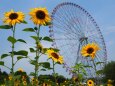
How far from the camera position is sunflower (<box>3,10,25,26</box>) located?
7.93 meters

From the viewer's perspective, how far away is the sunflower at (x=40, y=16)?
8055 millimetres

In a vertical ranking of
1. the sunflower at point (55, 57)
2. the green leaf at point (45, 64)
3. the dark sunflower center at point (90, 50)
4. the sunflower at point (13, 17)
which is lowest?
the green leaf at point (45, 64)

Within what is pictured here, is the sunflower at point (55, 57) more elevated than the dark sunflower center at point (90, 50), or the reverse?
the dark sunflower center at point (90, 50)

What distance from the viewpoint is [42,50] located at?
Answer: 7.78 metres

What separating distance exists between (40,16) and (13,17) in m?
0.54

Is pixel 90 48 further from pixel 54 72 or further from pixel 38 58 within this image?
pixel 38 58

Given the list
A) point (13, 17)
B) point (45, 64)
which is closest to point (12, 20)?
point (13, 17)

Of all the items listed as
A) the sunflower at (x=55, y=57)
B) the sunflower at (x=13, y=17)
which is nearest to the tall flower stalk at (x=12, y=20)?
the sunflower at (x=13, y=17)

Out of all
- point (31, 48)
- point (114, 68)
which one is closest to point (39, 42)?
point (31, 48)

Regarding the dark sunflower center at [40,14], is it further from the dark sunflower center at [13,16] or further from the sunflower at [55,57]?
the sunflower at [55,57]

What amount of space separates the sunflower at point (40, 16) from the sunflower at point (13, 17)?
0.80 ft

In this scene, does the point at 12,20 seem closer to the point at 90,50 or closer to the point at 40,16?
the point at 40,16

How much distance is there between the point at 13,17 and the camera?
827cm

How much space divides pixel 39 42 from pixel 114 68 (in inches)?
2278
